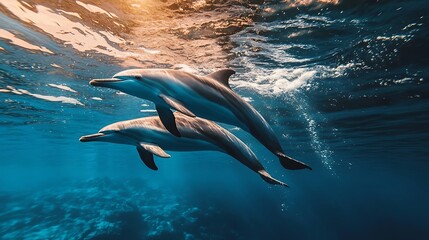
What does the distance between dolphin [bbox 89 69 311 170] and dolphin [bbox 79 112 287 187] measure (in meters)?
0.34

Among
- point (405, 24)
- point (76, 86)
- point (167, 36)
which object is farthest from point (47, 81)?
point (405, 24)

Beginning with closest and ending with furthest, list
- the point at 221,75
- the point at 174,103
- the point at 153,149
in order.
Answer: the point at 174,103 < the point at 221,75 < the point at 153,149

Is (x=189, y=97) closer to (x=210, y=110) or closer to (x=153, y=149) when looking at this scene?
(x=210, y=110)

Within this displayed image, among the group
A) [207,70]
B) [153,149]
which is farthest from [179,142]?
[207,70]

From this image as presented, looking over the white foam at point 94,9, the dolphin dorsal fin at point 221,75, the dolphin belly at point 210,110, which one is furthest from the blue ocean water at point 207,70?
the dolphin belly at point 210,110

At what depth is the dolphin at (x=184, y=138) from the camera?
3.50 meters

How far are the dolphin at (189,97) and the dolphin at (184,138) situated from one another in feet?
1.12

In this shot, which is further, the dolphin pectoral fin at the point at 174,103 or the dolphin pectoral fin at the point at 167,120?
the dolphin pectoral fin at the point at 167,120

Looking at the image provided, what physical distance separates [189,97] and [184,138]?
0.88 metres

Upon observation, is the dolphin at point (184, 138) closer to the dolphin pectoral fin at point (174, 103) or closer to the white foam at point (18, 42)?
the dolphin pectoral fin at point (174, 103)

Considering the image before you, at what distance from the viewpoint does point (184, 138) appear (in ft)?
12.1

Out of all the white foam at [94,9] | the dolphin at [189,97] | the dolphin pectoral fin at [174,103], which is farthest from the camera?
the white foam at [94,9]

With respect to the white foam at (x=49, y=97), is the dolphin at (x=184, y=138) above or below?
below

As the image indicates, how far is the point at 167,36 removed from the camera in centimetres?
916
